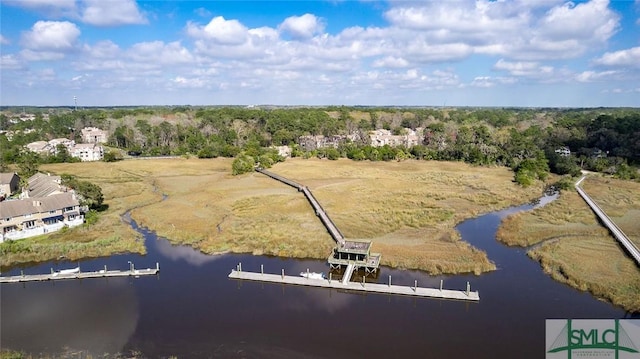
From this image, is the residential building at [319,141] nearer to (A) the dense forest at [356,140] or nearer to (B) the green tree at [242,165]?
(A) the dense forest at [356,140]

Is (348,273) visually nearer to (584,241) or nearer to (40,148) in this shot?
(584,241)

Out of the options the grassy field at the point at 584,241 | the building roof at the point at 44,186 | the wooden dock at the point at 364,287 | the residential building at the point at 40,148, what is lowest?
the wooden dock at the point at 364,287

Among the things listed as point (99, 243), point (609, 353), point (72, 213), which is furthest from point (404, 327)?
point (72, 213)

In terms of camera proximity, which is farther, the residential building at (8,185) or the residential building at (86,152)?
the residential building at (86,152)

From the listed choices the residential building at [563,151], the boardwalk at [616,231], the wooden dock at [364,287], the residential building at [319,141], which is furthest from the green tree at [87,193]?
the residential building at [563,151]

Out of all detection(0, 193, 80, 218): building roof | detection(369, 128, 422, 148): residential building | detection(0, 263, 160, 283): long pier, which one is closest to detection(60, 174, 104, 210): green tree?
detection(0, 193, 80, 218): building roof

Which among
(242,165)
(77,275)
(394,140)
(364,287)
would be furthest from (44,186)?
(394,140)

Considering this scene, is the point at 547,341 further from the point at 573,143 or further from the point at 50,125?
the point at 50,125
